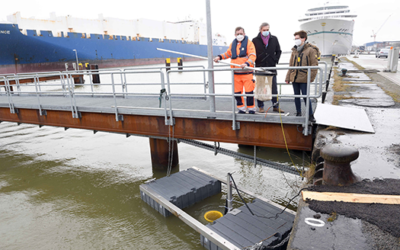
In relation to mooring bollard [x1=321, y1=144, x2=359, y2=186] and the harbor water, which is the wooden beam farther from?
the harbor water

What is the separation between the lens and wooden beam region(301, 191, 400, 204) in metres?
2.78

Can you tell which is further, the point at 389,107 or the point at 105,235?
the point at 389,107

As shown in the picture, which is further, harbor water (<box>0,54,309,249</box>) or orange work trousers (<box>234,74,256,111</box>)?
harbor water (<box>0,54,309,249</box>)

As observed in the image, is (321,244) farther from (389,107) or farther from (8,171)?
(8,171)

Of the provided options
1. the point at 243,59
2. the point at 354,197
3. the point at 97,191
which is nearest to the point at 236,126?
the point at 243,59

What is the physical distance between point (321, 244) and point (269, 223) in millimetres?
2564

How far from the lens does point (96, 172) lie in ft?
30.0

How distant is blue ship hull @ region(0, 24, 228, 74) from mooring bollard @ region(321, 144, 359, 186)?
3953cm

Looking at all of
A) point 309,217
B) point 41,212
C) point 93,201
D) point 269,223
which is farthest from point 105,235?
point 309,217

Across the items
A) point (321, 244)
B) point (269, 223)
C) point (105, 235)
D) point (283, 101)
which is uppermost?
point (283, 101)

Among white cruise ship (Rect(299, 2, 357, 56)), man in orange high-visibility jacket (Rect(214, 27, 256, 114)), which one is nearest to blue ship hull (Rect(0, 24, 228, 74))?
white cruise ship (Rect(299, 2, 357, 56))

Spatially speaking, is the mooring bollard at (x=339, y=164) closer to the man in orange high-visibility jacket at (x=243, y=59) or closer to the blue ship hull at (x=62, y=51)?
the man in orange high-visibility jacket at (x=243, y=59)

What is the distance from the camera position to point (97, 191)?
25.8ft

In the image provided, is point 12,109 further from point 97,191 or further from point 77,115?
point 97,191
